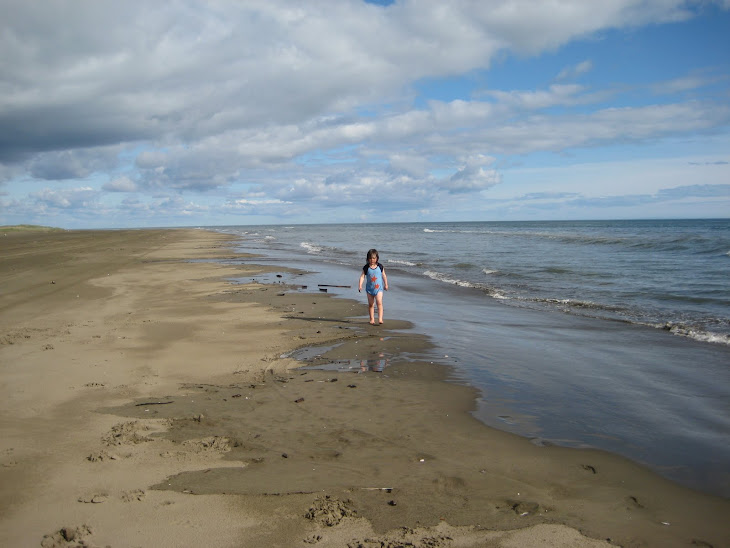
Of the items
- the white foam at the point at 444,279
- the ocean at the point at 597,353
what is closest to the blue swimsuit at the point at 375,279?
the ocean at the point at 597,353

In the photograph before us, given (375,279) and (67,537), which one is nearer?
(67,537)

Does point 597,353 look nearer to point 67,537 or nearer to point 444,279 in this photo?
point 67,537

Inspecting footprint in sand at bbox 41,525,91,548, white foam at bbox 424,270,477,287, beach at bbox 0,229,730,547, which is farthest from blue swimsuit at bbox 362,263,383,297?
white foam at bbox 424,270,477,287

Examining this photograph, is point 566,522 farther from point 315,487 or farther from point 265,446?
point 265,446

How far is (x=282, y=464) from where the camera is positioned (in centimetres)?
450

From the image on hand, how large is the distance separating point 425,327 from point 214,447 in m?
6.83

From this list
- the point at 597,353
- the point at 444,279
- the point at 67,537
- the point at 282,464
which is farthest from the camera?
the point at 444,279

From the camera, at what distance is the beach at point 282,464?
3.54m

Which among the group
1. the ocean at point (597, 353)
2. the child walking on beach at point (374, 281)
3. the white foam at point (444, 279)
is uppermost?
the child walking on beach at point (374, 281)

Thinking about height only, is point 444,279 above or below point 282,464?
above

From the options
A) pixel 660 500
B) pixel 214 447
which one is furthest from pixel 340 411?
pixel 660 500

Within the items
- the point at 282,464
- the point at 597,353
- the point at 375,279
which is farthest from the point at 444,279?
the point at 282,464

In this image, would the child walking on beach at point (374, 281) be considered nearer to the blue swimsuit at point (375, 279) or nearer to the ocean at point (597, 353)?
the blue swimsuit at point (375, 279)

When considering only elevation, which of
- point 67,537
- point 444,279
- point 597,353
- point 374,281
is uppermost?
point 374,281
